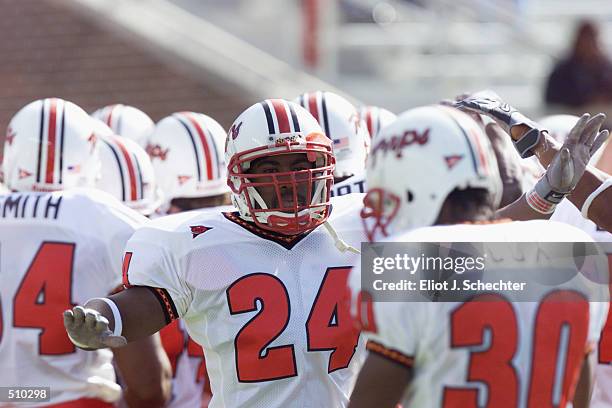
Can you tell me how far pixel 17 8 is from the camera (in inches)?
486

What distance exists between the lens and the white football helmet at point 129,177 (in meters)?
5.46

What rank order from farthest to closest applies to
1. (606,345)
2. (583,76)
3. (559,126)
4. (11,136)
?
(583,76) → (559,126) → (11,136) → (606,345)

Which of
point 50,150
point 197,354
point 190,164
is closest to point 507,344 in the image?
point 197,354

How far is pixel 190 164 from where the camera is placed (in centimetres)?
543

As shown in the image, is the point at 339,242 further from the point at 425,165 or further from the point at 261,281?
the point at 425,165

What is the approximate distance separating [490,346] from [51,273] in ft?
6.81

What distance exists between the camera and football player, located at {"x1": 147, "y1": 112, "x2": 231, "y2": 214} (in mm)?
5391

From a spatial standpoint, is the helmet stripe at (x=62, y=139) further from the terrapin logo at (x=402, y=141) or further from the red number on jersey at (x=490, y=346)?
the red number on jersey at (x=490, y=346)

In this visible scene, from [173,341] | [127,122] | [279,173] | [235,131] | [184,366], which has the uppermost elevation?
[235,131]

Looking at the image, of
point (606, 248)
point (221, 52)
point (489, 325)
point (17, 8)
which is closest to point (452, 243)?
point (489, 325)

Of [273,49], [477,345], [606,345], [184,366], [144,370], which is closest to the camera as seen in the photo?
[477,345]

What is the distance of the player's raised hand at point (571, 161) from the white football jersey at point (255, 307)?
2.07ft

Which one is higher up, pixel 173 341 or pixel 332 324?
pixel 332 324

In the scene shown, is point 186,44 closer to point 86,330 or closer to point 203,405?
point 203,405
